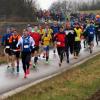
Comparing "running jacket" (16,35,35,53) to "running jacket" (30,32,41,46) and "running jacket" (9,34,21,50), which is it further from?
"running jacket" (30,32,41,46)

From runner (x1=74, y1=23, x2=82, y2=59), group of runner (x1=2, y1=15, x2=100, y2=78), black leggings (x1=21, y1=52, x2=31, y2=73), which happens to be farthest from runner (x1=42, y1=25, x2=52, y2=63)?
black leggings (x1=21, y1=52, x2=31, y2=73)

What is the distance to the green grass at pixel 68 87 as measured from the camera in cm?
1520

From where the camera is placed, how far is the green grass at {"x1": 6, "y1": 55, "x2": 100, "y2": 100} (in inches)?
598

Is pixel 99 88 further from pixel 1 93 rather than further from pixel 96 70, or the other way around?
pixel 96 70

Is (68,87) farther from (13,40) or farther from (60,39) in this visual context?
(60,39)

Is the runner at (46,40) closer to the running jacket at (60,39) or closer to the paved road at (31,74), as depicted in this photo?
the paved road at (31,74)

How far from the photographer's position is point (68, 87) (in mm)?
17094

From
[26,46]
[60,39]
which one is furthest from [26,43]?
[60,39]

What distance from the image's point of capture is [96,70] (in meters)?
22.3

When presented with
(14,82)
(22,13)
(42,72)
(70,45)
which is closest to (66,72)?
(42,72)

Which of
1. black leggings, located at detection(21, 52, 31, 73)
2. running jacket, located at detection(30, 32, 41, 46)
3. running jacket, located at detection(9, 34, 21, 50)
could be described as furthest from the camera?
running jacket, located at detection(30, 32, 41, 46)

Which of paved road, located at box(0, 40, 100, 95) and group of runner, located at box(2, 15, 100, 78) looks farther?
group of runner, located at box(2, 15, 100, 78)

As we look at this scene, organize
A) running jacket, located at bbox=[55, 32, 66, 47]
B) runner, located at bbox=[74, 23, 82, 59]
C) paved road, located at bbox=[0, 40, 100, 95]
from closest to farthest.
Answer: paved road, located at bbox=[0, 40, 100, 95] < running jacket, located at bbox=[55, 32, 66, 47] < runner, located at bbox=[74, 23, 82, 59]

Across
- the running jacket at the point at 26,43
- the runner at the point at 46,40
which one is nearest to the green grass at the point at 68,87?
the running jacket at the point at 26,43
